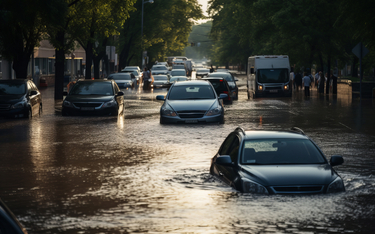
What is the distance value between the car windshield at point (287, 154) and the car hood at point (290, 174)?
0.67 feet

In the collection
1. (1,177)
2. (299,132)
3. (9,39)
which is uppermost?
(9,39)

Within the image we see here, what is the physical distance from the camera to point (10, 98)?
23.2 m

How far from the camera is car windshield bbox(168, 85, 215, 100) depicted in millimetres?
21616

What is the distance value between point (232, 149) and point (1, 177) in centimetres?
408

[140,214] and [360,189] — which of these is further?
[360,189]

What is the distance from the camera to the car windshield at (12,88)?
23938mm

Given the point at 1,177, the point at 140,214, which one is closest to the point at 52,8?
the point at 1,177

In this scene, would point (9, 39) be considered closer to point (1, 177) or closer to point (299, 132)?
point (1, 177)

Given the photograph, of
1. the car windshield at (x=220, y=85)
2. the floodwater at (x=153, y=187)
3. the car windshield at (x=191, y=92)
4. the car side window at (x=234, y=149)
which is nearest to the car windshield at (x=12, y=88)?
the floodwater at (x=153, y=187)

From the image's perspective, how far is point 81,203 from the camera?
849 cm

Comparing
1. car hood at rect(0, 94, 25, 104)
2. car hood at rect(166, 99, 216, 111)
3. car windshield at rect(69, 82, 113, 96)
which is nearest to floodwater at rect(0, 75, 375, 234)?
car hood at rect(166, 99, 216, 111)

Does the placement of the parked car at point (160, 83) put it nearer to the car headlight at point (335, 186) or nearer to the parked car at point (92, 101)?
the parked car at point (92, 101)

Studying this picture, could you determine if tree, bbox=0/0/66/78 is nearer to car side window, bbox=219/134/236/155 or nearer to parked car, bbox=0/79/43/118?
parked car, bbox=0/79/43/118

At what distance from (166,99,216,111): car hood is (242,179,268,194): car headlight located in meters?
11.9
